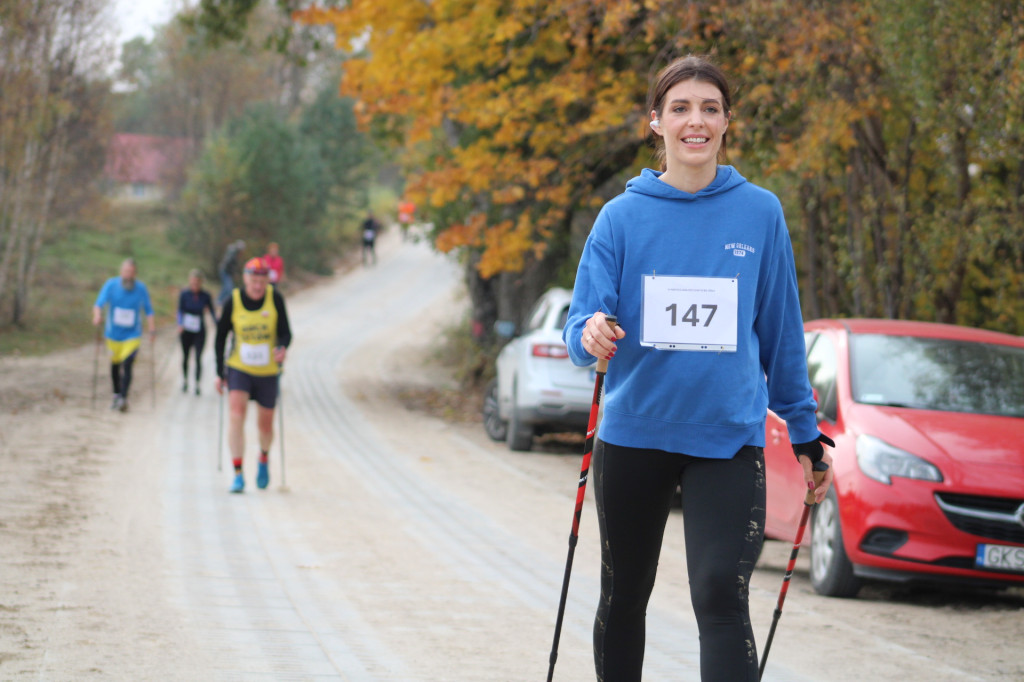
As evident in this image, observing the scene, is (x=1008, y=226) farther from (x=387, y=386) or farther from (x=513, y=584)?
(x=387, y=386)

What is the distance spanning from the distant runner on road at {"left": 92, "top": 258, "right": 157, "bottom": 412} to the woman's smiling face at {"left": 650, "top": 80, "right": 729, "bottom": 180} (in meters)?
14.3

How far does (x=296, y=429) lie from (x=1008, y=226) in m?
9.20

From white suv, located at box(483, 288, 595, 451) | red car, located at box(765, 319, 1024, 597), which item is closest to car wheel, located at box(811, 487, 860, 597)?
red car, located at box(765, 319, 1024, 597)

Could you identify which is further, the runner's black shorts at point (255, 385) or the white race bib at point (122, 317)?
the white race bib at point (122, 317)

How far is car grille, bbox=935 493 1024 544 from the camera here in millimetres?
6652

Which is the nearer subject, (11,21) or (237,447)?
(237,447)

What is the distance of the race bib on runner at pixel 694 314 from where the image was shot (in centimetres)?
314

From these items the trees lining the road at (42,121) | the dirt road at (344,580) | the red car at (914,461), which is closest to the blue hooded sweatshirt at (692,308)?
the dirt road at (344,580)

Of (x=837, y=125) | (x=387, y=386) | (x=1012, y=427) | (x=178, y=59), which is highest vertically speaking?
(x=178, y=59)

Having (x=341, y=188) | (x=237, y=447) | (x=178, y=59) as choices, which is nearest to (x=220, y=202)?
(x=341, y=188)

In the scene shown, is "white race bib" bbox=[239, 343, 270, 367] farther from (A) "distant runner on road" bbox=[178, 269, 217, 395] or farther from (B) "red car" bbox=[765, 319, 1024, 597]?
(A) "distant runner on road" bbox=[178, 269, 217, 395]

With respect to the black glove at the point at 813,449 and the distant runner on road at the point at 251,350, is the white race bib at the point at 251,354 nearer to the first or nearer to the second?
the distant runner on road at the point at 251,350

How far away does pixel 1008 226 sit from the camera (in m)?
10.4

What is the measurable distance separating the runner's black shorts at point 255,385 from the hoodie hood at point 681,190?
311 inches
